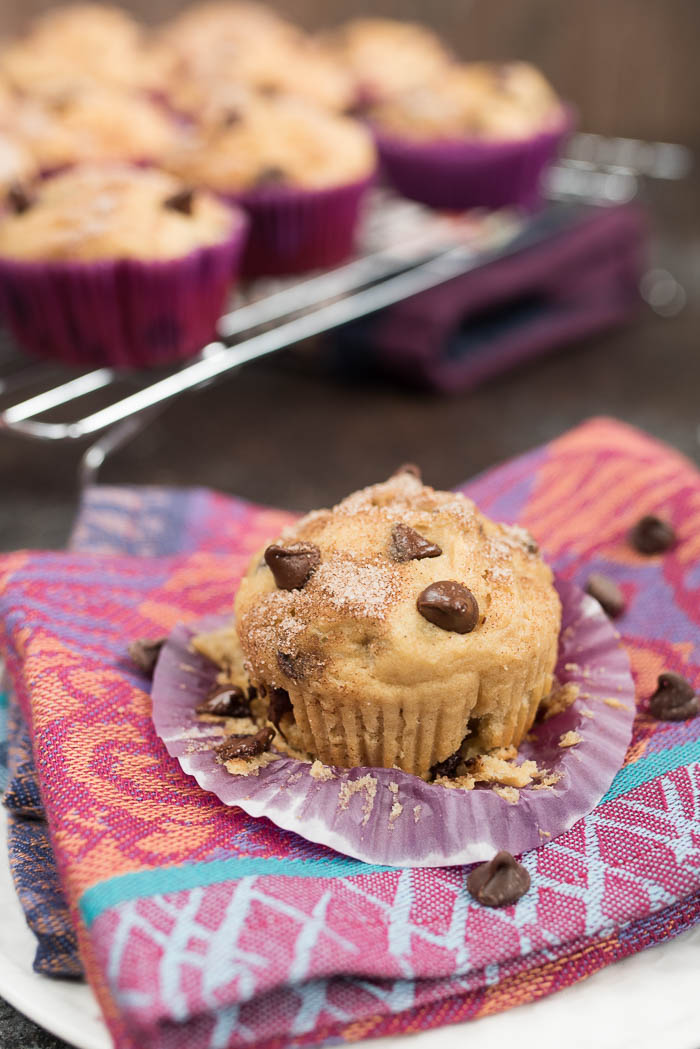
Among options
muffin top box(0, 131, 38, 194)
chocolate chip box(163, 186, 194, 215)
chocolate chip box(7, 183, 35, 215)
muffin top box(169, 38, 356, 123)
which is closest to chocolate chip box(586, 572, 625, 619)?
chocolate chip box(163, 186, 194, 215)

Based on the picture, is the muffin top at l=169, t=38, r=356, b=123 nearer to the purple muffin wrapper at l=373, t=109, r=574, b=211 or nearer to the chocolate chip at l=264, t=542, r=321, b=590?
the purple muffin wrapper at l=373, t=109, r=574, b=211

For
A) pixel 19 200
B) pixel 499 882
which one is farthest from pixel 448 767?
pixel 19 200

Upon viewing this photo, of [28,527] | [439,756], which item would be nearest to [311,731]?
[439,756]

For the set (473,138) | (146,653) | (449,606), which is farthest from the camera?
(473,138)

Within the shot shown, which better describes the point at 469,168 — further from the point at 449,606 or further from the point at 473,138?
the point at 449,606

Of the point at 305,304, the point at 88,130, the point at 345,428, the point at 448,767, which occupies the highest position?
the point at 88,130

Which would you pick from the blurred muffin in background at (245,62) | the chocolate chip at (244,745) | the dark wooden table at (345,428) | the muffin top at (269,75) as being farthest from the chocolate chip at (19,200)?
the chocolate chip at (244,745)

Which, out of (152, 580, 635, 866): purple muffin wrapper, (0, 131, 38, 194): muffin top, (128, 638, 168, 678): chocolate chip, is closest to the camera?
(152, 580, 635, 866): purple muffin wrapper
